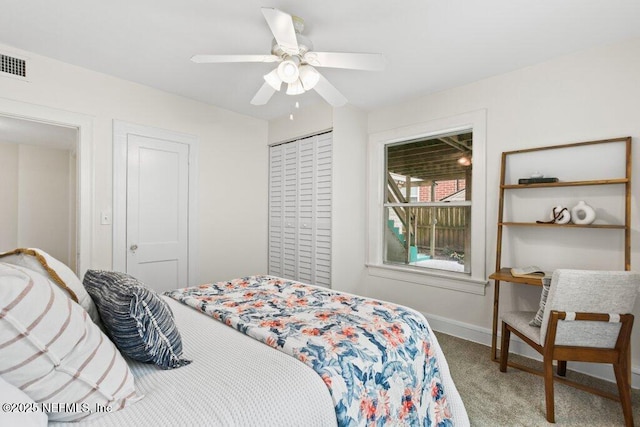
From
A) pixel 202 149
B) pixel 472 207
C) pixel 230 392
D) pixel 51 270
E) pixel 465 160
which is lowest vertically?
pixel 230 392

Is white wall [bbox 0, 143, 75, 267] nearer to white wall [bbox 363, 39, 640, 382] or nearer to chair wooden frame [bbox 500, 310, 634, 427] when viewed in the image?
white wall [bbox 363, 39, 640, 382]

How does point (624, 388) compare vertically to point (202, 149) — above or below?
Answer: below

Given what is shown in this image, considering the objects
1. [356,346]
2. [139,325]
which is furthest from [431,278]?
[139,325]

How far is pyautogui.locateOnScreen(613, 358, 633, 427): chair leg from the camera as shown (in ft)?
5.68

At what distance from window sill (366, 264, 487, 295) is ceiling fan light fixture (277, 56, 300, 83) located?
233cm

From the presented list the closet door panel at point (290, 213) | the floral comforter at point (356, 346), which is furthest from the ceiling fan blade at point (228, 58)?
the closet door panel at point (290, 213)

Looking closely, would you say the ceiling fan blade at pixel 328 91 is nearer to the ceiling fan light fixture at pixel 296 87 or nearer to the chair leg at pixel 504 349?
the ceiling fan light fixture at pixel 296 87

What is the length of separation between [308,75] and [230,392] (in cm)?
175

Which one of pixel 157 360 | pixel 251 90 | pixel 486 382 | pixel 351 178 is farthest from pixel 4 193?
pixel 486 382

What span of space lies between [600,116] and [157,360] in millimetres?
3111

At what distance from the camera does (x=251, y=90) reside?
3.14m

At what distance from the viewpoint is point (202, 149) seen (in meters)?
3.52

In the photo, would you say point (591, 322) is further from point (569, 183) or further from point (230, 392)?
point (230, 392)

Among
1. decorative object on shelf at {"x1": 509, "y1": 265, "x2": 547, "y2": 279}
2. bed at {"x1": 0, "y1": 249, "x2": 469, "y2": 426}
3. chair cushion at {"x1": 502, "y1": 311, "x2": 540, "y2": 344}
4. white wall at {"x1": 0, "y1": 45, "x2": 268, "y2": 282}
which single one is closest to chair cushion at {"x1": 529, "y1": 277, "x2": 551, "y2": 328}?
chair cushion at {"x1": 502, "y1": 311, "x2": 540, "y2": 344}
